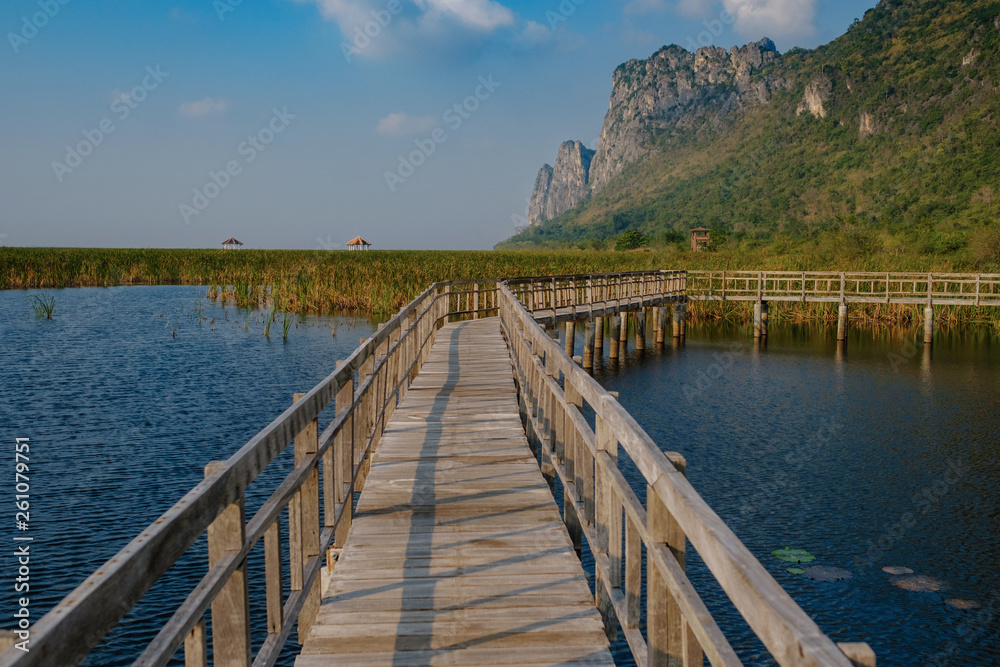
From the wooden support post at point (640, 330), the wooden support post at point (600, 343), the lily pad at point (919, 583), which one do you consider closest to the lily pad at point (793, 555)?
the lily pad at point (919, 583)

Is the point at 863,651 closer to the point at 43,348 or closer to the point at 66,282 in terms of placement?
the point at 43,348

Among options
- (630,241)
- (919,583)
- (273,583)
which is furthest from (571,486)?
(630,241)

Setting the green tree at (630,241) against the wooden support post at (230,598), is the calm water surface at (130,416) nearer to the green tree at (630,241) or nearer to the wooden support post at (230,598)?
the wooden support post at (230,598)

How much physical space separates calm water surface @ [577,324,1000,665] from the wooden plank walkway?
2935 millimetres

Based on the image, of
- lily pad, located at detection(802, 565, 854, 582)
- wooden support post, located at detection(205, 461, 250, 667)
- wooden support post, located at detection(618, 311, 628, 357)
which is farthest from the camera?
wooden support post, located at detection(618, 311, 628, 357)

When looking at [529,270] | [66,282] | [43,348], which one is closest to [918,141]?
[529,270]

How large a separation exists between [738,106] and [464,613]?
21160cm

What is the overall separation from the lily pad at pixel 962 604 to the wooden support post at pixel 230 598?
8.02 metres

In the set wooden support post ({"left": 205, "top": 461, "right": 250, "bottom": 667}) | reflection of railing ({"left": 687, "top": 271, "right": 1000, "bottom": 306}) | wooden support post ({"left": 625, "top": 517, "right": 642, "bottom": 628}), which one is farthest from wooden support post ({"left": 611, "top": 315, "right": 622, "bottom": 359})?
wooden support post ({"left": 205, "top": 461, "right": 250, "bottom": 667})

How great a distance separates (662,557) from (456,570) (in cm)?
236

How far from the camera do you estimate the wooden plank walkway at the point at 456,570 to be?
152 inches

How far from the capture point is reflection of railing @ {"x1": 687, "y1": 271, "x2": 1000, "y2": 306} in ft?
91.5

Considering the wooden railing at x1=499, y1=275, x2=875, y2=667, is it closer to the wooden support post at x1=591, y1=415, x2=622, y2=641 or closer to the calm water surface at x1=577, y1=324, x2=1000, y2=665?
the wooden support post at x1=591, y1=415, x2=622, y2=641

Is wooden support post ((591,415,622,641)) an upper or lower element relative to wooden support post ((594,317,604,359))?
upper
